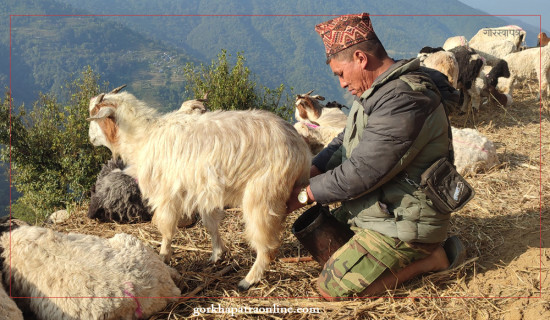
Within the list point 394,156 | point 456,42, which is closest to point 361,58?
point 394,156

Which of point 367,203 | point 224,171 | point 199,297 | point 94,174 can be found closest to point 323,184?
point 367,203

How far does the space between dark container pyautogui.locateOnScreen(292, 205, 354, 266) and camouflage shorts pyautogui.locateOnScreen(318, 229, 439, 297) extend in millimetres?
285

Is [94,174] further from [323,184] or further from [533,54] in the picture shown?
[533,54]

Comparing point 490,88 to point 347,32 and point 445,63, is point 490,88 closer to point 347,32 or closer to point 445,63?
point 445,63

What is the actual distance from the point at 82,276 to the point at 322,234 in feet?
6.94

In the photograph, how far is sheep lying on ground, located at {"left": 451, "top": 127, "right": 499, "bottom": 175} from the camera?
6504 mm

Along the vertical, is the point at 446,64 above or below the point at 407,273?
Answer: above

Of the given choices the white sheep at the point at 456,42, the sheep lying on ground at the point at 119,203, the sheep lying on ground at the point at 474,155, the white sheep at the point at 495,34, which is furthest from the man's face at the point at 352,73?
the white sheep at the point at 495,34

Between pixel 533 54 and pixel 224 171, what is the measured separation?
502 inches

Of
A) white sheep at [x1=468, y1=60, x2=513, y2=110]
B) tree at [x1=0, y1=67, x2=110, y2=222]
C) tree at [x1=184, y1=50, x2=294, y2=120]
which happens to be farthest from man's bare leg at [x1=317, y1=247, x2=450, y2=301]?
tree at [x1=0, y1=67, x2=110, y2=222]

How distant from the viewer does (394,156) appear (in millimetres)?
3238

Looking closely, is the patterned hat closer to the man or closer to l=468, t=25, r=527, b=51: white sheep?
the man

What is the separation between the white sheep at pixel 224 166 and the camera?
3.71 m

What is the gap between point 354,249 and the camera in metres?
3.65
